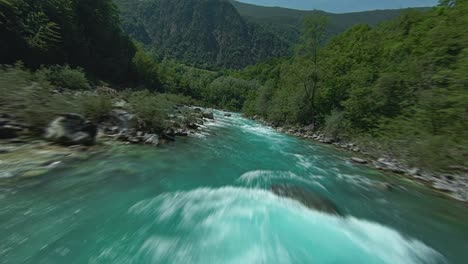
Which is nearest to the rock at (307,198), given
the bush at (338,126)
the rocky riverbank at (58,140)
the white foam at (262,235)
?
the white foam at (262,235)

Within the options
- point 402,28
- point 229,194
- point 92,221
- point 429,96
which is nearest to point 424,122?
point 429,96

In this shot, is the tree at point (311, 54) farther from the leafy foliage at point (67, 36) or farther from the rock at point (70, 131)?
the leafy foliage at point (67, 36)

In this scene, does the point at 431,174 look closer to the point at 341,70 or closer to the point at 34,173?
the point at 34,173

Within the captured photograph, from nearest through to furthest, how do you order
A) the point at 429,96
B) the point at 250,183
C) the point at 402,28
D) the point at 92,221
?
the point at 92,221
the point at 250,183
the point at 429,96
the point at 402,28

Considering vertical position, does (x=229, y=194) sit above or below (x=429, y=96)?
below

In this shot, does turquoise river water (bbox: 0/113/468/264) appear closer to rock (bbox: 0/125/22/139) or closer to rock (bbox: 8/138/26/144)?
rock (bbox: 8/138/26/144)

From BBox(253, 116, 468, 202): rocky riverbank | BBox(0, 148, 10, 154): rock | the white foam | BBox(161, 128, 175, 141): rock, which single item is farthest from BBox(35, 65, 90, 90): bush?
BBox(253, 116, 468, 202): rocky riverbank

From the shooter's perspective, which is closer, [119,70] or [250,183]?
[250,183]

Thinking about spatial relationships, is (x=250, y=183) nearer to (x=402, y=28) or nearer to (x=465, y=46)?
(x=465, y=46)

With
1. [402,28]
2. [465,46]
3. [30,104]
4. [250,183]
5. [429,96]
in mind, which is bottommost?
[250,183]
